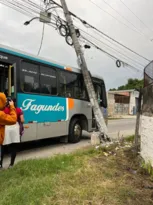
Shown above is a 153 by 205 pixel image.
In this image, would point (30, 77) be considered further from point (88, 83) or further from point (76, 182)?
point (76, 182)

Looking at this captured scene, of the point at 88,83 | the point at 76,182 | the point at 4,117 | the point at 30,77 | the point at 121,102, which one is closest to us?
the point at 76,182

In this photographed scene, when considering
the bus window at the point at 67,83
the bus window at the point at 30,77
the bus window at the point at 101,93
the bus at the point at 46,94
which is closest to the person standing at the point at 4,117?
the bus at the point at 46,94

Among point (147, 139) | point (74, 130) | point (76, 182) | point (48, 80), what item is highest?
point (48, 80)

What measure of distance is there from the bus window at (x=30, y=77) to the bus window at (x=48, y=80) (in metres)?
0.24

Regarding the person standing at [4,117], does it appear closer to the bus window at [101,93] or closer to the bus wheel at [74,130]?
the bus wheel at [74,130]

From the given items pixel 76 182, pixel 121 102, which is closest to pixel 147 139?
pixel 76 182

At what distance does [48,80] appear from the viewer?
8.68 m

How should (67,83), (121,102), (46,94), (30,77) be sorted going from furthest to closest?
(121,102) < (67,83) < (46,94) < (30,77)

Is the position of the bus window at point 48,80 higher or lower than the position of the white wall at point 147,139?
higher

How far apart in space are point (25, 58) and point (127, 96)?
→ 37.4 meters

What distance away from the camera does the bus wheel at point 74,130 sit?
9.91m

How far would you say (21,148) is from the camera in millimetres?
9008

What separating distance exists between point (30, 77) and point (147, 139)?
4059mm

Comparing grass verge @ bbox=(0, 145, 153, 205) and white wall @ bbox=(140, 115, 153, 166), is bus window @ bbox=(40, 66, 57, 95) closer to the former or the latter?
grass verge @ bbox=(0, 145, 153, 205)
